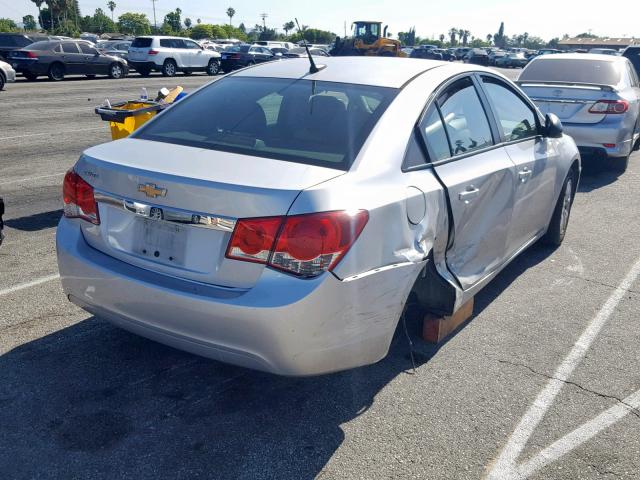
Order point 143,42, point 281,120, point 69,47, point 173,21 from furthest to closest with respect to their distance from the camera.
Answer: point 173,21 < point 143,42 < point 69,47 < point 281,120

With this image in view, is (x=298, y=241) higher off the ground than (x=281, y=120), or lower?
lower

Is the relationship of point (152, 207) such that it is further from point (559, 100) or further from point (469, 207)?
point (559, 100)

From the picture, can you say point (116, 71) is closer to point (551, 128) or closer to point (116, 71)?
point (116, 71)

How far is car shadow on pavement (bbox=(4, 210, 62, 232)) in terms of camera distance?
6.35m

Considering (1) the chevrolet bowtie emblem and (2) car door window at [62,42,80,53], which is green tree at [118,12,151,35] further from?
(1) the chevrolet bowtie emblem

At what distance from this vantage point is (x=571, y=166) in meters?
6.05

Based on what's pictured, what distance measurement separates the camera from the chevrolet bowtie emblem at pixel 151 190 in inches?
122

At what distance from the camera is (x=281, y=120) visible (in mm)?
3803

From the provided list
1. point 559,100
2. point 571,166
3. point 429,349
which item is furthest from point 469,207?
point 559,100

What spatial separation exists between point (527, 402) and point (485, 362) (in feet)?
1.49

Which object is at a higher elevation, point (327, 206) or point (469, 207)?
point (327, 206)

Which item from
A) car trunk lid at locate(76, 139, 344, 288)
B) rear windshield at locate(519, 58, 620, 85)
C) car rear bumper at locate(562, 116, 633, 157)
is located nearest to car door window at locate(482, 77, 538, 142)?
car trunk lid at locate(76, 139, 344, 288)

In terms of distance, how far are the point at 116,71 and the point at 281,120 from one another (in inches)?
1056

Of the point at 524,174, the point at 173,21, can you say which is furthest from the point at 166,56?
the point at 173,21
